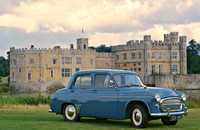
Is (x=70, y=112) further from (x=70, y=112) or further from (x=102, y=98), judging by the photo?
(x=102, y=98)

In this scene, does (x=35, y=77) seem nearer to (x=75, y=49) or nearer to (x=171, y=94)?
(x=75, y=49)

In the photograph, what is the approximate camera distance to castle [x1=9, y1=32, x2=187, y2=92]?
7312cm

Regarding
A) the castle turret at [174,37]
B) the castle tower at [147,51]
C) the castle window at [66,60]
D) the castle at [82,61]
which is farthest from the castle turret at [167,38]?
the castle window at [66,60]

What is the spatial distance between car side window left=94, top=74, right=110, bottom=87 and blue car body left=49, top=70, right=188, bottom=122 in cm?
10

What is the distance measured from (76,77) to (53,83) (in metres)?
58.6

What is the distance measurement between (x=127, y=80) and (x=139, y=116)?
1.59 metres

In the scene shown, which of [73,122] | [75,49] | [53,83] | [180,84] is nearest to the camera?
[73,122]

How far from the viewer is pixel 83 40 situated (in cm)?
8088

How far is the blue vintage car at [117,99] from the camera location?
12.2m

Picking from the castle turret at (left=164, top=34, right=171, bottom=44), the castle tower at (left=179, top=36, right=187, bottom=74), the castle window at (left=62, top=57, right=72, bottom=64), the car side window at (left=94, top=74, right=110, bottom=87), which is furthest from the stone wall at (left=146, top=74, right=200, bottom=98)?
the car side window at (left=94, top=74, right=110, bottom=87)

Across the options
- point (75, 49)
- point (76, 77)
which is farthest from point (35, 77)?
point (76, 77)

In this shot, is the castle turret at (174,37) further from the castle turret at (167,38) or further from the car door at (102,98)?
the car door at (102,98)

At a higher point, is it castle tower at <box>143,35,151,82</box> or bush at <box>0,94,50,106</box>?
castle tower at <box>143,35,151,82</box>

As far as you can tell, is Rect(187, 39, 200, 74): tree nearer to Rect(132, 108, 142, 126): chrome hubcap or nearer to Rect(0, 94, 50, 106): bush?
Rect(0, 94, 50, 106): bush
